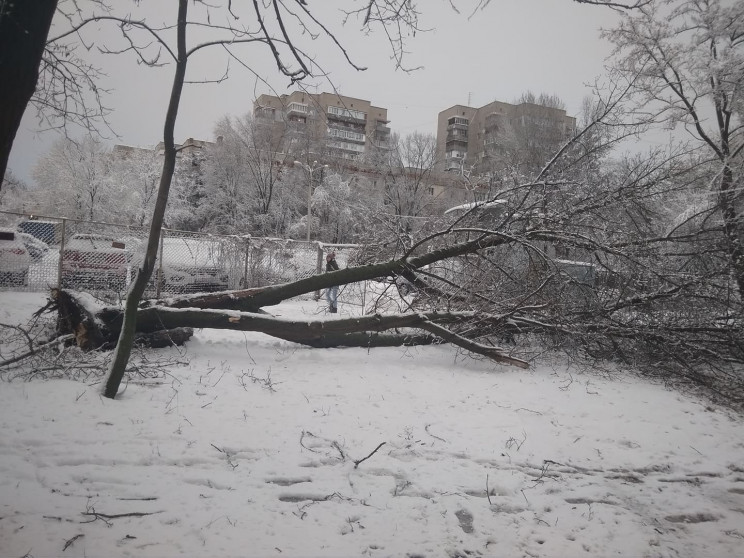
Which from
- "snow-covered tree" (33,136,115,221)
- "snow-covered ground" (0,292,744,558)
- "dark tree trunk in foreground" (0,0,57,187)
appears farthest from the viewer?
"snow-covered tree" (33,136,115,221)

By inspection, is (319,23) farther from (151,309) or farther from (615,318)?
(615,318)

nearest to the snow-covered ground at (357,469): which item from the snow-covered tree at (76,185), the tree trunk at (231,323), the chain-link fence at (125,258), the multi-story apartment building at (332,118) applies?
the tree trunk at (231,323)

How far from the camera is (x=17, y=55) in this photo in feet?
6.21

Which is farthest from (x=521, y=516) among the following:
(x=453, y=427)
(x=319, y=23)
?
(x=319, y=23)

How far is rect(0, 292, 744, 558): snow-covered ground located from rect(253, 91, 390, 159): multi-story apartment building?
2.56 metres

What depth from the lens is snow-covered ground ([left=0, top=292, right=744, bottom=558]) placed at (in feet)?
7.32

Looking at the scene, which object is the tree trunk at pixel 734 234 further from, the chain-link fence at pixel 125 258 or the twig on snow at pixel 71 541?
the chain-link fence at pixel 125 258

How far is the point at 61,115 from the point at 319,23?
2.83 m

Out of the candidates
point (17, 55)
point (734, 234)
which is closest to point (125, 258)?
point (17, 55)

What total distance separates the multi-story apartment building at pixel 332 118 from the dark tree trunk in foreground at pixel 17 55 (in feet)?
5.73

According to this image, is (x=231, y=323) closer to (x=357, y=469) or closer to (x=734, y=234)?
(x=357, y=469)

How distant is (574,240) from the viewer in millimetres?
5855

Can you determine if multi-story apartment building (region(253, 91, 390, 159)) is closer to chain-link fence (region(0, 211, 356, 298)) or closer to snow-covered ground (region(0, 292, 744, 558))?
snow-covered ground (region(0, 292, 744, 558))

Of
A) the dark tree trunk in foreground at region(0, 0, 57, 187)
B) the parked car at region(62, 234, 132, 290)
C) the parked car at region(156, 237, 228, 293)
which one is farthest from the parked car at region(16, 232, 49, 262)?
the dark tree trunk in foreground at region(0, 0, 57, 187)
